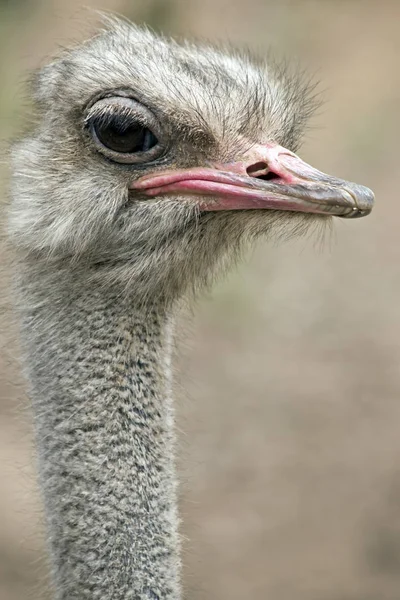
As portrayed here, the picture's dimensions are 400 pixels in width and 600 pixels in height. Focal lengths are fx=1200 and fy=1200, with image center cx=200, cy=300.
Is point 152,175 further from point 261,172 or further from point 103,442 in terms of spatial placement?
point 103,442

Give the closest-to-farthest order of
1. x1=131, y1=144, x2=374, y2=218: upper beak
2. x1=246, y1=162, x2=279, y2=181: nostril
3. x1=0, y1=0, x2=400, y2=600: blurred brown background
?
x1=131, y1=144, x2=374, y2=218: upper beak, x1=246, y1=162, x2=279, y2=181: nostril, x1=0, y1=0, x2=400, y2=600: blurred brown background

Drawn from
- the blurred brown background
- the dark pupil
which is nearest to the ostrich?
the dark pupil

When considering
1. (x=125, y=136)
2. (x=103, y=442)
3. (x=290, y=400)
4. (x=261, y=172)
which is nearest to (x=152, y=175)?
(x=125, y=136)

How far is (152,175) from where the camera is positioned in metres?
2.42

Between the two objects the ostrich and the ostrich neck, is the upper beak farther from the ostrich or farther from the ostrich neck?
the ostrich neck

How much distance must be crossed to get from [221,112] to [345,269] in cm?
443

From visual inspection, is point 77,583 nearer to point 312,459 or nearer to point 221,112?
point 221,112

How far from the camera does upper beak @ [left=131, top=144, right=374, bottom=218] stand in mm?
2279

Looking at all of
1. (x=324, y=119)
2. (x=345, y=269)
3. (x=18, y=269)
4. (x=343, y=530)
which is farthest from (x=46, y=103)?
(x=324, y=119)

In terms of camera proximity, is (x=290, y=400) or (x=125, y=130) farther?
(x=290, y=400)

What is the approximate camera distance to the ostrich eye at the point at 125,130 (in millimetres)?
2402

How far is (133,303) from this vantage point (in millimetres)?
2496

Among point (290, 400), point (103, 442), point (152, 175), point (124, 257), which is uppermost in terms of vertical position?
point (152, 175)

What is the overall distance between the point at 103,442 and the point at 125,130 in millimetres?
627
